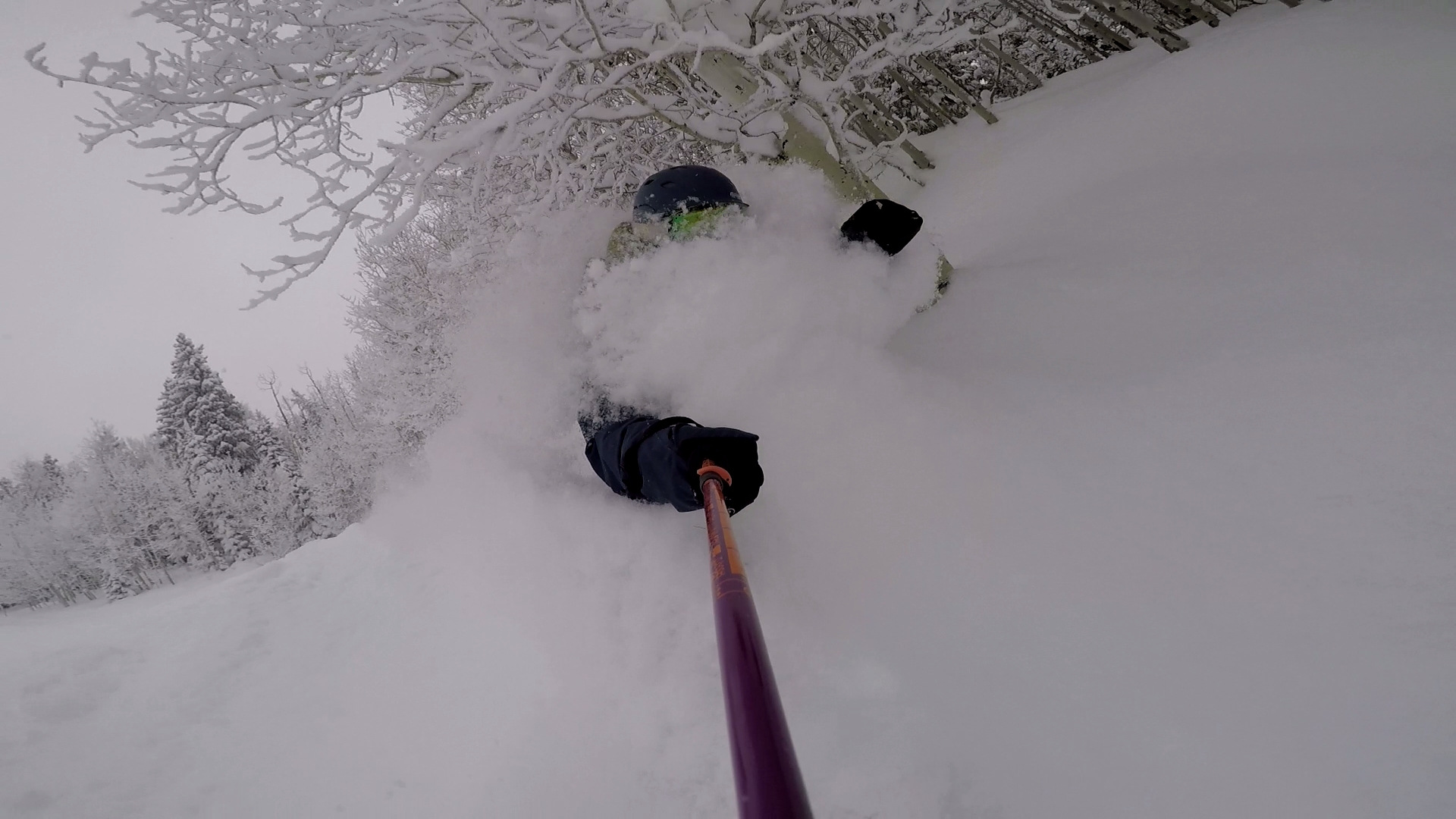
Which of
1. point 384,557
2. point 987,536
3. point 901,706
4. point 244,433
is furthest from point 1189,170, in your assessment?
point 244,433

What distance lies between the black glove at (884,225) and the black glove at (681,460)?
5.31 feet

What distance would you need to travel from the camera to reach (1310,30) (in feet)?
10.8

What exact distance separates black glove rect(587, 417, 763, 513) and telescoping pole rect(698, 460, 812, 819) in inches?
28.3

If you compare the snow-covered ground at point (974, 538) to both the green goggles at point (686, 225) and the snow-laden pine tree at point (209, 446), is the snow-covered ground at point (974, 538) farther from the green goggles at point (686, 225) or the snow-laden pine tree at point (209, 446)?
the snow-laden pine tree at point (209, 446)

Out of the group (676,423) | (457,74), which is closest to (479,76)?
(457,74)

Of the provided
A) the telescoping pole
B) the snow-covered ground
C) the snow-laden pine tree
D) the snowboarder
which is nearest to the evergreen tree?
the snow-laden pine tree

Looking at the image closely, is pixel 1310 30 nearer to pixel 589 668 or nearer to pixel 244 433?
pixel 589 668

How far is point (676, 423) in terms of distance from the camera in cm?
206

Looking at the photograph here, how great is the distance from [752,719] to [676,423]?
1.37 metres

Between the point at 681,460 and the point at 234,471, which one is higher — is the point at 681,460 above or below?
below

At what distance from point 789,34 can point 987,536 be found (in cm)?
191

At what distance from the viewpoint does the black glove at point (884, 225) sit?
2939mm

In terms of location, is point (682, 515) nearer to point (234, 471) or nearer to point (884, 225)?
point (884, 225)

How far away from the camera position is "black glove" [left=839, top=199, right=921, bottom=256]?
9.64 ft
